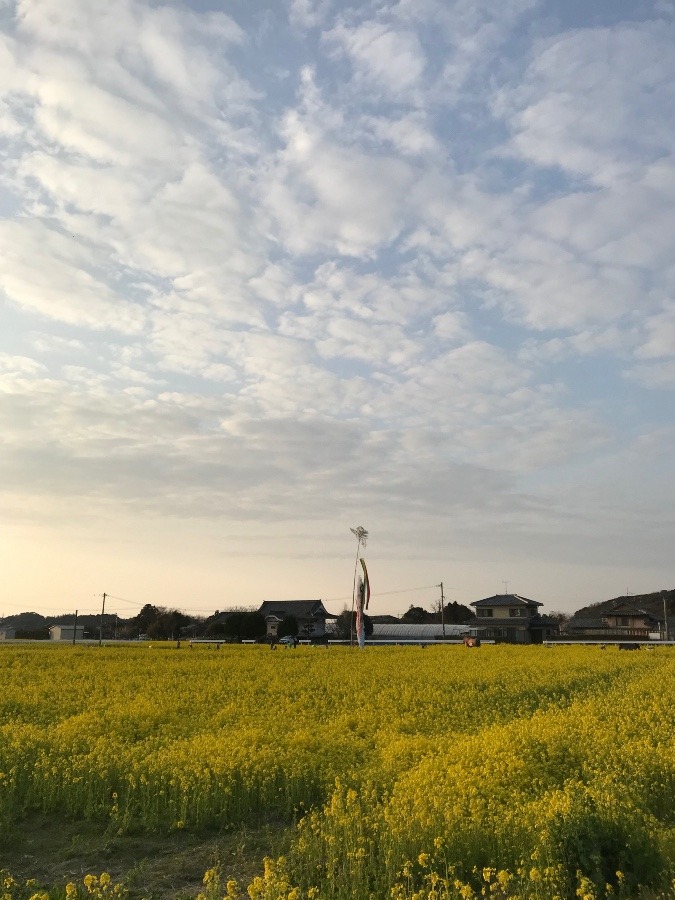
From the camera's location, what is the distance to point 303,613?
107 metres

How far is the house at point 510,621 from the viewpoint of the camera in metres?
87.8

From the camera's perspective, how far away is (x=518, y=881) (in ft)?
23.7

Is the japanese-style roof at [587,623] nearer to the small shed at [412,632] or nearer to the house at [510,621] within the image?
the house at [510,621]

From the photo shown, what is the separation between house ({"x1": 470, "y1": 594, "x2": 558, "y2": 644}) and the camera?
8775 cm

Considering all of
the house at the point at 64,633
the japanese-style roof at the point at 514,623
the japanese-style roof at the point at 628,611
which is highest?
the japanese-style roof at the point at 628,611

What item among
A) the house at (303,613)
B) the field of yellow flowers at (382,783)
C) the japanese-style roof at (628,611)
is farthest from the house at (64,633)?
the field of yellow flowers at (382,783)

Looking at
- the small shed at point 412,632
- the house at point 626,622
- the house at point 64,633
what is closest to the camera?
the house at point 626,622

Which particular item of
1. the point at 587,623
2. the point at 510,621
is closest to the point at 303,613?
the point at 510,621

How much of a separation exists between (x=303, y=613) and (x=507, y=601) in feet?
103

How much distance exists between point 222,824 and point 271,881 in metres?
3.93

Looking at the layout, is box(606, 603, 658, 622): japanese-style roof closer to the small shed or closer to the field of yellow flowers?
the small shed

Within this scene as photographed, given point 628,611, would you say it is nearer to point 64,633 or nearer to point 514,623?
point 514,623

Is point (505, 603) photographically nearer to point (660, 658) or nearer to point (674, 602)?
point (660, 658)

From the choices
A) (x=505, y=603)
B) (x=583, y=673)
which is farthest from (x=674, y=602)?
(x=583, y=673)
